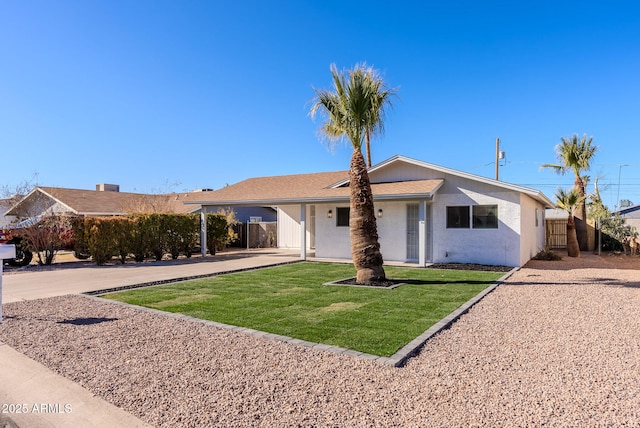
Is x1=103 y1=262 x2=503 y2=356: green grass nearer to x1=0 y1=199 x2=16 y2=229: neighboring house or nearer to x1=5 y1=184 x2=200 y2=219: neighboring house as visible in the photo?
x1=0 y1=199 x2=16 y2=229: neighboring house

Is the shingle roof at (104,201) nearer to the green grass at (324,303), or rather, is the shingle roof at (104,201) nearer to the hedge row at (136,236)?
the hedge row at (136,236)

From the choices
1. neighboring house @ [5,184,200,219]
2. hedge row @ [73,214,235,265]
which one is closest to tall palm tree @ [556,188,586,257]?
hedge row @ [73,214,235,265]

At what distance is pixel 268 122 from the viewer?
856 inches

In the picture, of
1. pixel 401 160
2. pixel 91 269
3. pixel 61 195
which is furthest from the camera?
pixel 61 195

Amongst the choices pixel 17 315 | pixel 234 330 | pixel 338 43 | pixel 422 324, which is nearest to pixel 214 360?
pixel 234 330

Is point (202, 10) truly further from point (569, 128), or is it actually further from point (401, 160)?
point (569, 128)

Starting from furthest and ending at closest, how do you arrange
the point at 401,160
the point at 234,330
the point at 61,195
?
1. the point at 61,195
2. the point at 401,160
3. the point at 234,330

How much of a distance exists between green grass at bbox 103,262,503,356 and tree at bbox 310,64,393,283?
981 mm

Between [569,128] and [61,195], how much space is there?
3044 cm

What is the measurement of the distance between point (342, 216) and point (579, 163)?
14237mm

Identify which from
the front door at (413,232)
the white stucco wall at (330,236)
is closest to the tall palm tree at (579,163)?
the front door at (413,232)

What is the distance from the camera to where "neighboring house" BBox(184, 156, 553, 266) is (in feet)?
46.4

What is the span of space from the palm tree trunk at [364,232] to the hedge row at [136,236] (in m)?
10.5

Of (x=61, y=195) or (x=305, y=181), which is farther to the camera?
(x=61, y=195)
